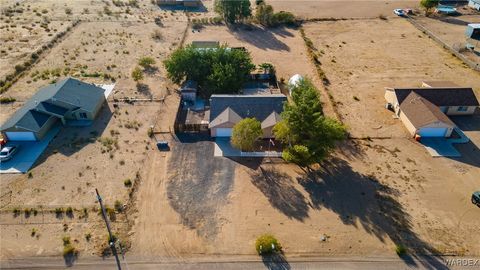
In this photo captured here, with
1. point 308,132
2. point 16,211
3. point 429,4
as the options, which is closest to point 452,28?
point 429,4

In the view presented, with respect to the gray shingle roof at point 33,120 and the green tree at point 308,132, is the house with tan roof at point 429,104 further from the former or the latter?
the gray shingle roof at point 33,120

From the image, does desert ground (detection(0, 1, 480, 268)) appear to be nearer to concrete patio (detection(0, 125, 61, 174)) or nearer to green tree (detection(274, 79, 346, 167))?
concrete patio (detection(0, 125, 61, 174))

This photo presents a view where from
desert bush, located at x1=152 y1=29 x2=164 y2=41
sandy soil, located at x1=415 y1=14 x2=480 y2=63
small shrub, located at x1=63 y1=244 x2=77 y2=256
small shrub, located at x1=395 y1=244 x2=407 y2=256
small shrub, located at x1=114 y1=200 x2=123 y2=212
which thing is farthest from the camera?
desert bush, located at x1=152 y1=29 x2=164 y2=41

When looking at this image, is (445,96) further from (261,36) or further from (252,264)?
(261,36)

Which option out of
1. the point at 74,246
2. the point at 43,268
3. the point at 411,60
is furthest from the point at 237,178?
the point at 411,60

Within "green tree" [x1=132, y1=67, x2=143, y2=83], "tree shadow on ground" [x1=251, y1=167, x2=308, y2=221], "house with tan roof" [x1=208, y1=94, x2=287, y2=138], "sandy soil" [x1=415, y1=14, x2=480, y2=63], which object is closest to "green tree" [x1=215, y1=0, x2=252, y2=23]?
"green tree" [x1=132, y1=67, x2=143, y2=83]
